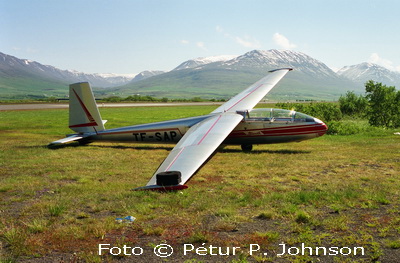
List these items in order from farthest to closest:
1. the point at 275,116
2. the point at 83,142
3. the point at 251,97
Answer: the point at 251,97 < the point at 83,142 < the point at 275,116

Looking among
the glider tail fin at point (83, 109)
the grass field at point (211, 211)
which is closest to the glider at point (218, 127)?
the glider tail fin at point (83, 109)

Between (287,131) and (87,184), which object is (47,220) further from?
(287,131)

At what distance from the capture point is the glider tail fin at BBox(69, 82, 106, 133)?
1889 centimetres

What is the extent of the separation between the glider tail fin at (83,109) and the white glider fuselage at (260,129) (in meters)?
2.92

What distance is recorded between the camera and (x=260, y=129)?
17.2 meters

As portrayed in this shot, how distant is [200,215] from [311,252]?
2.65 m

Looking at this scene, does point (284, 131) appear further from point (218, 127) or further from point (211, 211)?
point (211, 211)

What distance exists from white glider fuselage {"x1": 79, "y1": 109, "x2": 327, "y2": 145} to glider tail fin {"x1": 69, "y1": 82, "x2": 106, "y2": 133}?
2.92m

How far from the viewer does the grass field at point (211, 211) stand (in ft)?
18.4

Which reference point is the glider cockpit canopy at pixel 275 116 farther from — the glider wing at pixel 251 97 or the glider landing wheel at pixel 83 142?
the glider landing wheel at pixel 83 142

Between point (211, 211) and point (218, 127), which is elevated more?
point (218, 127)

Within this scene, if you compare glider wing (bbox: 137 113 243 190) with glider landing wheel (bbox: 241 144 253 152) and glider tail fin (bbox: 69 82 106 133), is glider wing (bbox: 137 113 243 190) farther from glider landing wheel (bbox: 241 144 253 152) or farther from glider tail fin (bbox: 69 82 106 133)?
glider tail fin (bbox: 69 82 106 133)

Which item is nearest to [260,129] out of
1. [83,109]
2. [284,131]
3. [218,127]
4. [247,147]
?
[284,131]

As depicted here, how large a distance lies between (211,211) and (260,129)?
10330mm
